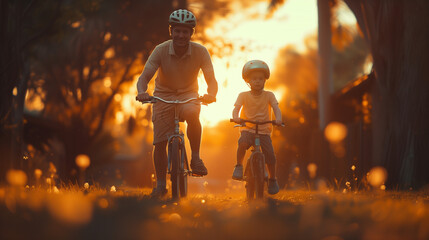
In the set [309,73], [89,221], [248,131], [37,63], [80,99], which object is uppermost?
[309,73]

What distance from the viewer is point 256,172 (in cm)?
725

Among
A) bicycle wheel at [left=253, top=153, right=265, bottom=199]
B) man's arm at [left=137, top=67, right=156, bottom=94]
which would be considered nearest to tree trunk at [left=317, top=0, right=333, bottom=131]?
bicycle wheel at [left=253, top=153, right=265, bottom=199]

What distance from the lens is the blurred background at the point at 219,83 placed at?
12.0 m

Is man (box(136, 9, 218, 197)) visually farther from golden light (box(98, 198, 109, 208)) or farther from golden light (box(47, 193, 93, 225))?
golden light (box(47, 193, 93, 225))

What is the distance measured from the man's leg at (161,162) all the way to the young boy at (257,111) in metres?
0.89

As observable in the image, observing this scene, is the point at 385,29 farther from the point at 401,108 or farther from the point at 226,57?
the point at 226,57

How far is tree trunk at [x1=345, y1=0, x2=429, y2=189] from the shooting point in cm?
1174

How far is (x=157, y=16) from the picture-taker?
21.6 meters

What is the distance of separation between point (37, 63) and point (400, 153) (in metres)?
16.2

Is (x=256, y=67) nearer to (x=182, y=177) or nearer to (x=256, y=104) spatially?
(x=256, y=104)

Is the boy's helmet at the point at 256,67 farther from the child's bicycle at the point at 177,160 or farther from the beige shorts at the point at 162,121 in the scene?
the beige shorts at the point at 162,121

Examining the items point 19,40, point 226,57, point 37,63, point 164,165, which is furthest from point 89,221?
point 37,63

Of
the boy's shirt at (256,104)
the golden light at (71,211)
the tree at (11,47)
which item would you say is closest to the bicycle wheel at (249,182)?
the boy's shirt at (256,104)

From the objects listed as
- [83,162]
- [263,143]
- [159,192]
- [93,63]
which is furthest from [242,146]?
[93,63]
